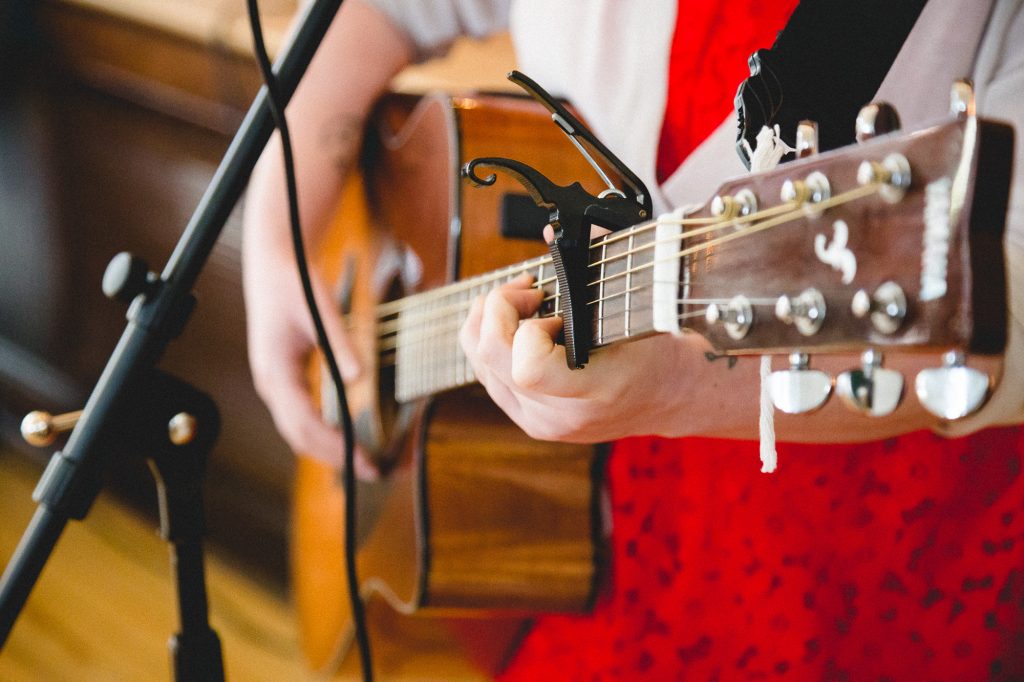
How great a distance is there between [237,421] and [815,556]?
4.23 ft

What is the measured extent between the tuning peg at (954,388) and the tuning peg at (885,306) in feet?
0.08

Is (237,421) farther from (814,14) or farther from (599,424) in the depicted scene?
(814,14)

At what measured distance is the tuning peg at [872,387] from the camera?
30 cm

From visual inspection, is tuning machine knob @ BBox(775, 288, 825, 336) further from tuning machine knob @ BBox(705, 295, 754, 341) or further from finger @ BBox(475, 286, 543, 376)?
finger @ BBox(475, 286, 543, 376)

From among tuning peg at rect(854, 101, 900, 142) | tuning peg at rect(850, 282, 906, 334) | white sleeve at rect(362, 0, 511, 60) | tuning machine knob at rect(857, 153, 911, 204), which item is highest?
white sleeve at rect(362, 0, 511, 60)

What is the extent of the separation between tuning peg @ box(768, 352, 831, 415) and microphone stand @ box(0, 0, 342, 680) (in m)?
0.35

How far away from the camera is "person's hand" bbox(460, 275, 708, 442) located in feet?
1.53

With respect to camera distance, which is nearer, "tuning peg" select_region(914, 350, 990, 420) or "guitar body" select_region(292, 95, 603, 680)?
"tuning peg" select_region(914, 350, 990, 420)

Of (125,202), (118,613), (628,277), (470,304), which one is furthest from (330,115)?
(118,613)

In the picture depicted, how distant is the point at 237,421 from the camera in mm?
1621

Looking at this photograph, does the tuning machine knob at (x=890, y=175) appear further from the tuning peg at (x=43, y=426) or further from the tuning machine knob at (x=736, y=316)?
the tuning peg at (x=43, y=426)

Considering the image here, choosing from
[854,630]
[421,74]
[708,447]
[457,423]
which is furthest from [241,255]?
[854,630]

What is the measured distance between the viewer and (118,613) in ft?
4.88

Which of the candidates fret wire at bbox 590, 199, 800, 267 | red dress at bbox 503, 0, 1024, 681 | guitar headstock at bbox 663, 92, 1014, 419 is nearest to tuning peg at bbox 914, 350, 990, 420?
guitar headstock at bbox 663, 92, 1014, 419
